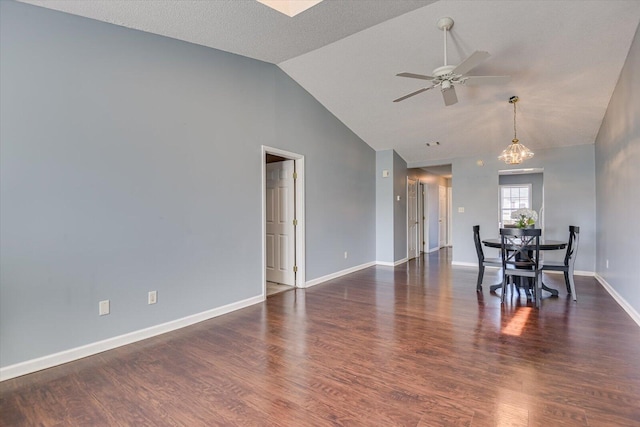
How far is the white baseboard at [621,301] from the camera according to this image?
11.0 feet

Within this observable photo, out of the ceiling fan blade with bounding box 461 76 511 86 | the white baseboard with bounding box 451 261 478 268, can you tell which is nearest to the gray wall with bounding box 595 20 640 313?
the ceiling fan blade with bounding box 461 76 511 86

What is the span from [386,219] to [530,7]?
445 centimetres

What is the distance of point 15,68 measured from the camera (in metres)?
2.37

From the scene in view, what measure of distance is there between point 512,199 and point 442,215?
2102 millimetres

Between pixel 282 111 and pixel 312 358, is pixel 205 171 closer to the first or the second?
pixel 282 111

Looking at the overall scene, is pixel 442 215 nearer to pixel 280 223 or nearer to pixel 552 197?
pixel 552 197

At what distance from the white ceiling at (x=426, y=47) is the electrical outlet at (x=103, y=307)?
240cm

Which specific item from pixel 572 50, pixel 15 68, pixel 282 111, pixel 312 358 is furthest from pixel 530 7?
pixel 15 68

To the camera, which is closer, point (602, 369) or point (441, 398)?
point (441, 398)

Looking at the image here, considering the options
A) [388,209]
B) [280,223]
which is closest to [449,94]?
[280,223]

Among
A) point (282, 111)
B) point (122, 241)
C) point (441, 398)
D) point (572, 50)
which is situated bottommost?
point (441, 398)

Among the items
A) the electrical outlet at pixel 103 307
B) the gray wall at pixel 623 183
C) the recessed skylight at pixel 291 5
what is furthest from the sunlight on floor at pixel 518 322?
the electrical outlet at pixel 103 307

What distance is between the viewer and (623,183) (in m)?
3.77

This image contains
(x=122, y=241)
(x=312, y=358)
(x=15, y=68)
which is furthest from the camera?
(x=122, y=241)
